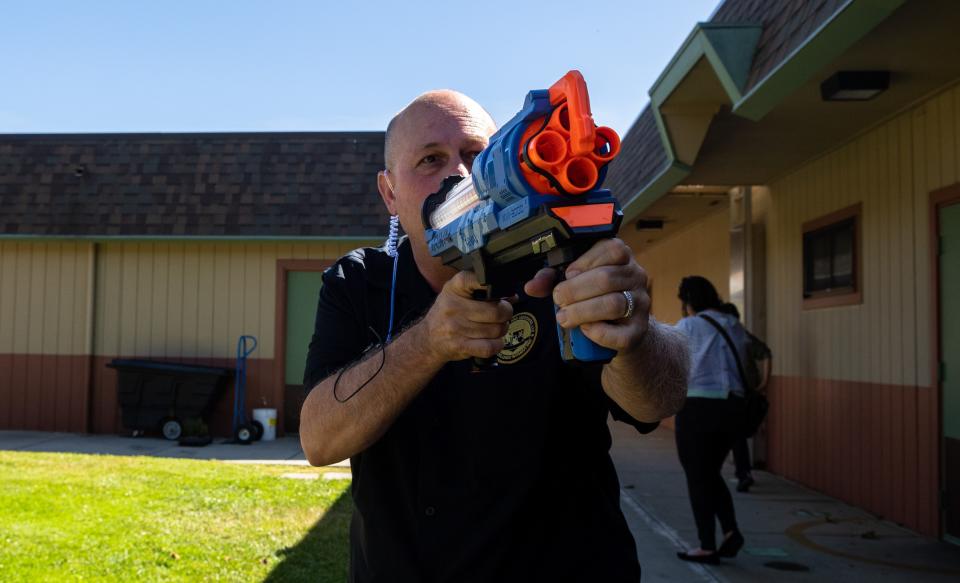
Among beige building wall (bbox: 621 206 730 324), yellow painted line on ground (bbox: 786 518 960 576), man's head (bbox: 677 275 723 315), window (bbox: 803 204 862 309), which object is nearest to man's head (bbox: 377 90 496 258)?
man's head (bbox: 677 275 723 315)

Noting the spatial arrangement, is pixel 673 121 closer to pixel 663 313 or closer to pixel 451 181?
pixel 451 181

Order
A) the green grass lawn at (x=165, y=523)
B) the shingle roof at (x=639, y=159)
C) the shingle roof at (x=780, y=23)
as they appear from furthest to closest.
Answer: the shingle roof at (x=639, y=159) < the green grass lawn at (x=165, y=523) < the shingle roof at (x=780, y=23)

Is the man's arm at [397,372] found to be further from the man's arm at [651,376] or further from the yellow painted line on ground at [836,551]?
the yellow painted line on ground at [836,551]

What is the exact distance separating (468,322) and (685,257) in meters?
13.5

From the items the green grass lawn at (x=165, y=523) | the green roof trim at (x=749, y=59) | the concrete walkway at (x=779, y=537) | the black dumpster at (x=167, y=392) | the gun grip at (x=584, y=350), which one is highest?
the green roof trim at (x=749, y=59)

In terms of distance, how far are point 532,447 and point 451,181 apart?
620 mm

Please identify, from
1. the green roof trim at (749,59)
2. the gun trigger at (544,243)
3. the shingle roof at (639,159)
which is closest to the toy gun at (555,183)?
the gun trigger at (544,243)

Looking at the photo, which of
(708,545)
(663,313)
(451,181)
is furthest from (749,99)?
(663,313)

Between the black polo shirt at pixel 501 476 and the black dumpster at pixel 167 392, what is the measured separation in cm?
1159

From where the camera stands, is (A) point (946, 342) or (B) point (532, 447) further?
(A) point (946, 342)

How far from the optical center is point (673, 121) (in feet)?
26.3

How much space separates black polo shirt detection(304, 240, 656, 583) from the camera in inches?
76.5

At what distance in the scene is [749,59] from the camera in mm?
6238

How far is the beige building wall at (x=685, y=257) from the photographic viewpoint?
1241cm
